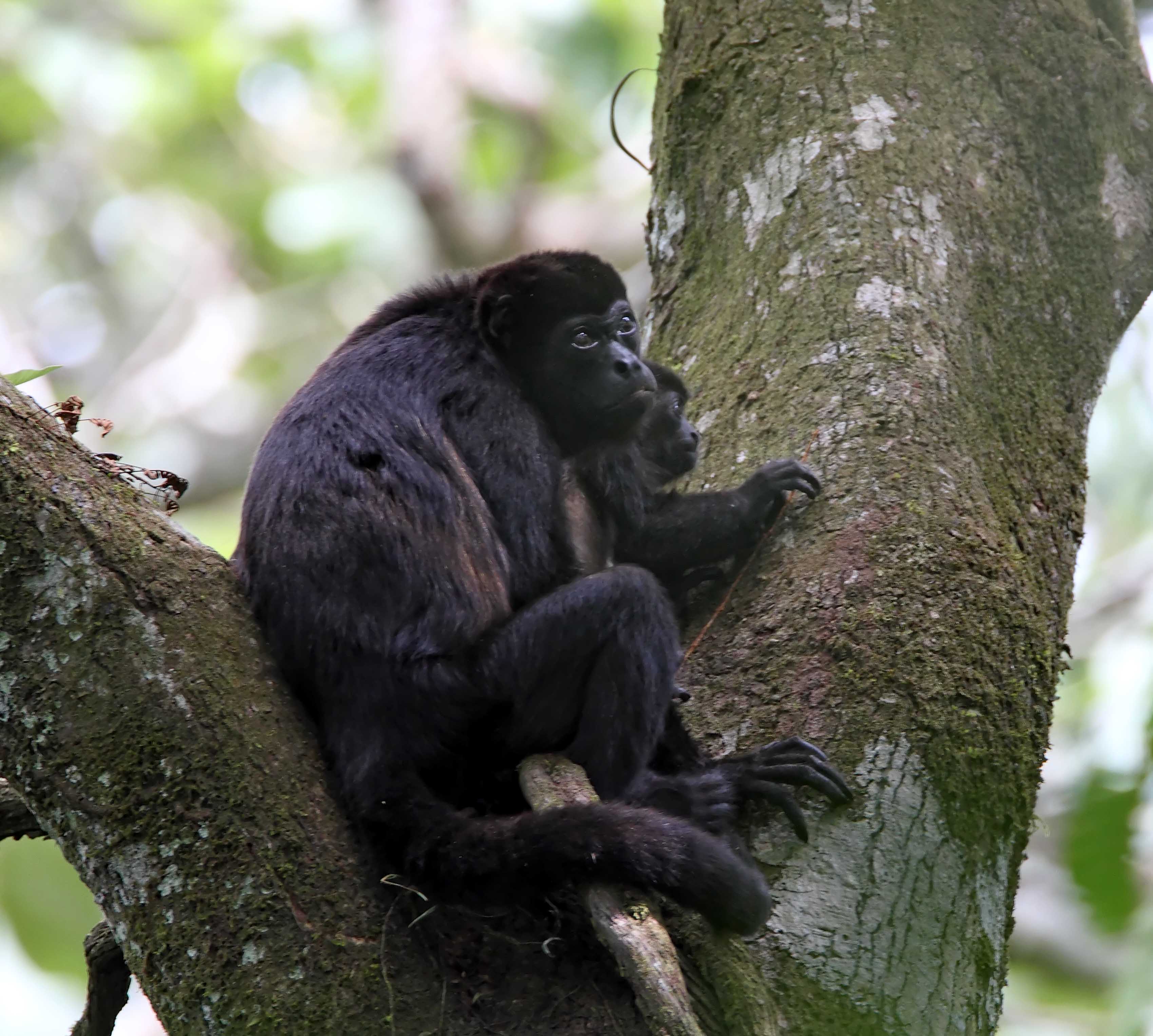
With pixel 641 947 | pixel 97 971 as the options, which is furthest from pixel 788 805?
pixel 97 971

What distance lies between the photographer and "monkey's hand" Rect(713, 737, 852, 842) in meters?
3.06

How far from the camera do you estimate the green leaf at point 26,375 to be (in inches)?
127

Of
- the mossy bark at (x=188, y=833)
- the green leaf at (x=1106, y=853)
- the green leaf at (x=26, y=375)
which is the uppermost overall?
the green leaf at (x=1106, y=853)

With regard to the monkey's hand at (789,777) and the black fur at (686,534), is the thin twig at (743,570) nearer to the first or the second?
the black fur at (686,534)

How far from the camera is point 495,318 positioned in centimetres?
469

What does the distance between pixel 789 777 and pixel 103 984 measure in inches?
72.1

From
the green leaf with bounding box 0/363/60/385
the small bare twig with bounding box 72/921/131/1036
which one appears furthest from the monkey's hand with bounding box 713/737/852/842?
the green leaf with bounding box 0/363/60/385

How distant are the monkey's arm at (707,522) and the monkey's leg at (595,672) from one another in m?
0.51

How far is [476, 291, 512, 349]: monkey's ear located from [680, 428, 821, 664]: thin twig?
4.34 ft

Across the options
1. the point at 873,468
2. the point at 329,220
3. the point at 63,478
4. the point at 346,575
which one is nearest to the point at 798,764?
the point at 873,468

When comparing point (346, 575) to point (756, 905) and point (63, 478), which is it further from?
point (756, 905)

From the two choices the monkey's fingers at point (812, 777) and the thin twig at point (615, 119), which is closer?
the monkey's fingers at point (812, 777)

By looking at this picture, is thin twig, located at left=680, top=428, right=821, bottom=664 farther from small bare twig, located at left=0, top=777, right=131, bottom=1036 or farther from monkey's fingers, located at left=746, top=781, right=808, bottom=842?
small bare twig, located at left=0, top=777, right=131, bottom=1036

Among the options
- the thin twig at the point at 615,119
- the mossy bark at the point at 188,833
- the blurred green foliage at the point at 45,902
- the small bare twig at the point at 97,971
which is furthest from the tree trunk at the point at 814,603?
the blurred green foliage at the point at 45,902
